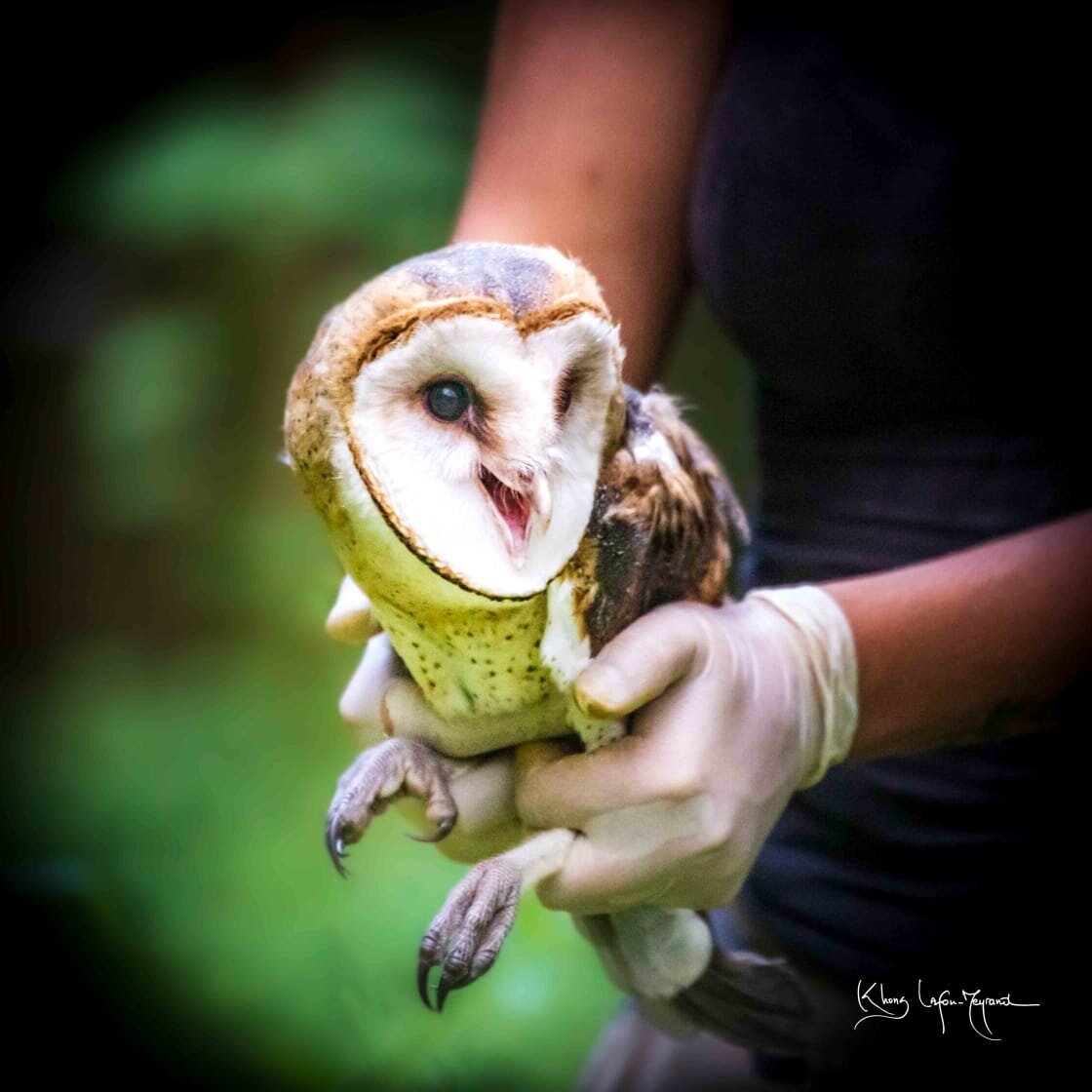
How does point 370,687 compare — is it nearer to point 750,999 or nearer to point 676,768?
point 676,768

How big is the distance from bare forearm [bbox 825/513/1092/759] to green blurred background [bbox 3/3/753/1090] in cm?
16

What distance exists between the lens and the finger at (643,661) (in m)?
0.53

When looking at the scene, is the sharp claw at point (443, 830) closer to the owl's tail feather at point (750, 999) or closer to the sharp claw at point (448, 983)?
the sharp claw at point (448, 983)

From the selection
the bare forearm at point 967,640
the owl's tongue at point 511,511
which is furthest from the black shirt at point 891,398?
the owl's tongue at point 511,511

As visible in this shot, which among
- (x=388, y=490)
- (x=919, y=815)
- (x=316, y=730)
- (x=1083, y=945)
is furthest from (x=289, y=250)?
(x=1083, y=945)

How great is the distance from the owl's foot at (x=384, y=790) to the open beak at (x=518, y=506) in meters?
0.19

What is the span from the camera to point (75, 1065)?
36.4 inches

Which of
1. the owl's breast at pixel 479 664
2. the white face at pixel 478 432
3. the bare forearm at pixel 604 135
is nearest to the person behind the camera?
the white face at pixel 478 432

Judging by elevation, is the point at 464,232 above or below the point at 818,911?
above

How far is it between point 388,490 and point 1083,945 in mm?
542

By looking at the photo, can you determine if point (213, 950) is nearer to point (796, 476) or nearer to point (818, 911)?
point (818, 911)

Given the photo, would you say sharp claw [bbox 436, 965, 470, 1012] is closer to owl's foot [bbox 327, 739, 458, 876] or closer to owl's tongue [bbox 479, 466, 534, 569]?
owl's foot [bbox 327, 739, 458, 876]

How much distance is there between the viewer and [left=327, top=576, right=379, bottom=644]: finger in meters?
0.61
